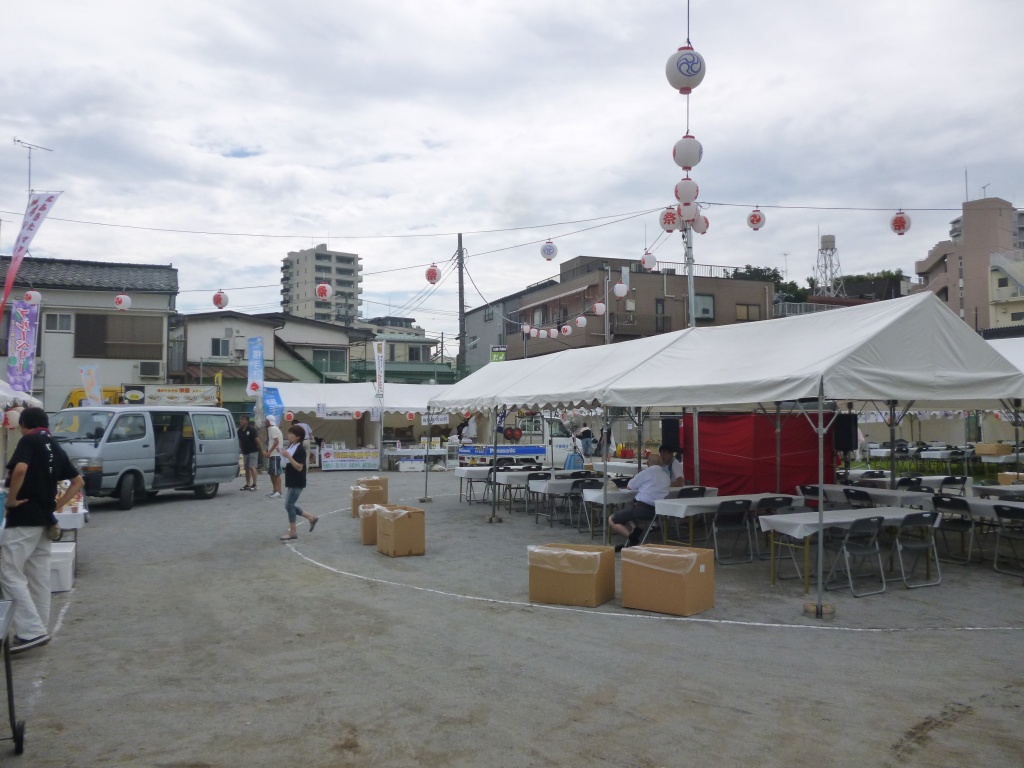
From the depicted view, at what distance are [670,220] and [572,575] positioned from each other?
10805mm

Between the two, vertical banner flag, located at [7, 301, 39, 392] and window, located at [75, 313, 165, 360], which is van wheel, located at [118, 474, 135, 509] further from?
window, located at [75, 313, 165, 360]

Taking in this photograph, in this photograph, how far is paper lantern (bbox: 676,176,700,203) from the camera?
39.7 feet

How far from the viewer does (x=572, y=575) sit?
6820mm

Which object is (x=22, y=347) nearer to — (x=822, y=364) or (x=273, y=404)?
(x=273, y=404)

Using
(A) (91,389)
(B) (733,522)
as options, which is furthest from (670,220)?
(A) (91,389)

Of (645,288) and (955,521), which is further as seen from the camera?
(645,288)

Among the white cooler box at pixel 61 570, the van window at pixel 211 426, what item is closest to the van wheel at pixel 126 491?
the van window at pixel 211 426

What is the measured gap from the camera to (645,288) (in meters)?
38.4

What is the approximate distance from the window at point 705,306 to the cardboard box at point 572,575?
111ft

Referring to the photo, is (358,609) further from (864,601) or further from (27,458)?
(864,601)

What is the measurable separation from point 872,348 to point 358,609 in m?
5.37

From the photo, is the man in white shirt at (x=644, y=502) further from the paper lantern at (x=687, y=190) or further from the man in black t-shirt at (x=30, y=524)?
the man in black t-shirt at (x=30, y=524)

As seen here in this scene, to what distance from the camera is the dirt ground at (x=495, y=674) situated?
3.81 metres

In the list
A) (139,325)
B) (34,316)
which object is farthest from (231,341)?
(34,316)
